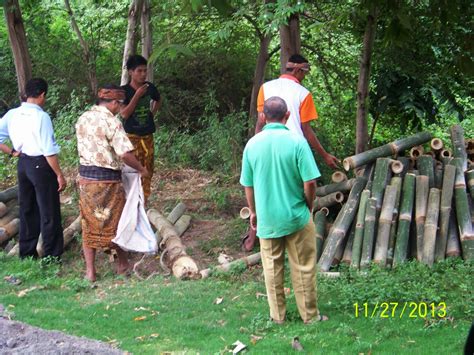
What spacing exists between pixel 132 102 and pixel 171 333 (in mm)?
3260

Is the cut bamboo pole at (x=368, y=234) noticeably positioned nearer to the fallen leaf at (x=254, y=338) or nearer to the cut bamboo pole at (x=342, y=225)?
the cut bamboo pole at (x=342, y=225)

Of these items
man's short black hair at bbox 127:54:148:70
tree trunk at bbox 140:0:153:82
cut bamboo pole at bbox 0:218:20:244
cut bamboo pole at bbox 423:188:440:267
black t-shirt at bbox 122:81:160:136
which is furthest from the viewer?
tree trunk at bbox 140:0:153:82

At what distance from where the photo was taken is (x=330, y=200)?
822 centimetres

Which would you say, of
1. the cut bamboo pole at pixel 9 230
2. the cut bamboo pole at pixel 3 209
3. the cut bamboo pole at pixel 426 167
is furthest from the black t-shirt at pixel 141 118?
the cut bamboo pole at pixel 426 167

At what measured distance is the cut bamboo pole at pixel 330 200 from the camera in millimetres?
8164

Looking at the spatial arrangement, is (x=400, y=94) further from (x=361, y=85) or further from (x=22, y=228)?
(x=22, y=228)

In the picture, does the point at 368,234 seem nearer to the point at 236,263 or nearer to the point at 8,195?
the point at 236,263

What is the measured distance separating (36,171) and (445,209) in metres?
4.35

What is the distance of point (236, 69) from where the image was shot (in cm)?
1463

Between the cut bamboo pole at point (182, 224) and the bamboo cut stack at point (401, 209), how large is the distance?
1.67 meters

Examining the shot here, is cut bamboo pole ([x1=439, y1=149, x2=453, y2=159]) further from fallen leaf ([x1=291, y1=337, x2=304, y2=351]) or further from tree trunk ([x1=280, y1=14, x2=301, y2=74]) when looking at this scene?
fallen leaf ([x1=291, y1=337, x2=304, y2=351])

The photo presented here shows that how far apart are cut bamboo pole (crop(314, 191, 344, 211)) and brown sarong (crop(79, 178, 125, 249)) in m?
2.23

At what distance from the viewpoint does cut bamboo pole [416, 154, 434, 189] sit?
7.86m

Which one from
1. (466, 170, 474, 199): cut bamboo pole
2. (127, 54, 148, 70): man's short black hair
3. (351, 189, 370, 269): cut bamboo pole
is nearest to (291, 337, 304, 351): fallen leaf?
(351, 189, 370, 269): cut bamboo pole
